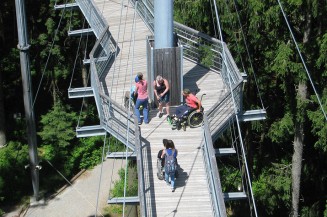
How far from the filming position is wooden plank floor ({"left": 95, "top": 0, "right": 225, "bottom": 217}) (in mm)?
12075

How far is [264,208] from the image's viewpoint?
913 inches

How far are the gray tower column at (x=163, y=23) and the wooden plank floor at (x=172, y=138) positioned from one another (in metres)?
1.65

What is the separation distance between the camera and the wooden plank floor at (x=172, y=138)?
12.1m

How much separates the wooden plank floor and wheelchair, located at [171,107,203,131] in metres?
0.13

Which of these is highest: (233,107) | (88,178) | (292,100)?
(233,107)

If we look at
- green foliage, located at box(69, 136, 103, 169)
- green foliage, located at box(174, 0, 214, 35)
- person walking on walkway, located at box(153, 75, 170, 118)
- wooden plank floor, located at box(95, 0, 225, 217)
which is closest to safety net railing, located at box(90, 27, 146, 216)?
wooden plank floor, located at box(95, 0, 225, 217)

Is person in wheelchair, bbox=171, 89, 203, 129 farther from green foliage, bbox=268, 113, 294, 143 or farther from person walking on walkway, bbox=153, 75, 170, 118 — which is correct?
green foliage, bbox=268, 113, 294, 143

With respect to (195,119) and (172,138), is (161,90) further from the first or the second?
(172,138)

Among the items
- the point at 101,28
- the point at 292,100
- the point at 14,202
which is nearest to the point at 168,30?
the point at 101,28

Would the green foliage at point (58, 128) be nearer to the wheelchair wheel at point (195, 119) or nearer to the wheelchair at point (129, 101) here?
the wheelchair at point (129, 101)

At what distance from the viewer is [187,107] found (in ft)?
45.5

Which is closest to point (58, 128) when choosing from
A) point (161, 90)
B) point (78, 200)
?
point (78, 200)

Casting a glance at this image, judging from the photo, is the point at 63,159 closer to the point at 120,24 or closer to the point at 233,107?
the point at 120,24

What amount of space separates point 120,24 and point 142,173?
8.66 metres
